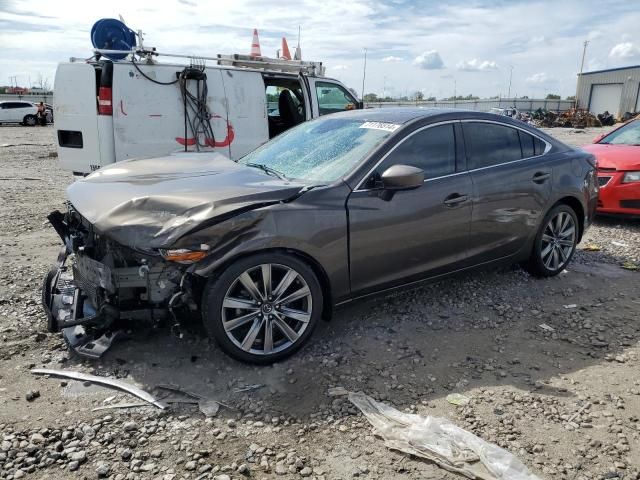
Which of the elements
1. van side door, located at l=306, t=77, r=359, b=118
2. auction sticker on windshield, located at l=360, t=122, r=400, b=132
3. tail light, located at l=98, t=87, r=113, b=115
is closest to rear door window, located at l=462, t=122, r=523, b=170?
auction sticker on windshield, located at l=360, t=122, r=400, b=132

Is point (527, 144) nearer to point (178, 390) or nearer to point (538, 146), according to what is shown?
point (538, 146)

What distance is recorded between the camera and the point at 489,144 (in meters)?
4.39

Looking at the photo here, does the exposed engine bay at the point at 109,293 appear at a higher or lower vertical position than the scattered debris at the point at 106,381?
higher

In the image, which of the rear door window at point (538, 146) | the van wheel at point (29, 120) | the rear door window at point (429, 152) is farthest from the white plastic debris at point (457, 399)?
the van wheel at point (29, 120)

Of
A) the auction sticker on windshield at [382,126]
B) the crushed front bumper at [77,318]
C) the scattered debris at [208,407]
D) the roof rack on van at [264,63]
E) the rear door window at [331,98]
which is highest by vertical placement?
the roof rack on van at [264,63]

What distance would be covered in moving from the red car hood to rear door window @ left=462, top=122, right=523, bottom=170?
10.6ft

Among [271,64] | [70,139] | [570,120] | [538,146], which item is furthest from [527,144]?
[570,120]

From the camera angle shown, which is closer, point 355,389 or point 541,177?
point 355,389

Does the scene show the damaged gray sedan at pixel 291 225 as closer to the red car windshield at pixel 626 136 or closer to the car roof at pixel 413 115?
the car roof at pixel 413 115

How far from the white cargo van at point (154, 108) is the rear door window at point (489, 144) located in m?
4.01

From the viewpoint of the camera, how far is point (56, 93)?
6766 millimetres

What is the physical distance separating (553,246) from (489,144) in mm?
1332

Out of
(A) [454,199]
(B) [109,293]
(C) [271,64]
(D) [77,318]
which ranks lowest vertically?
(D) [77,318]

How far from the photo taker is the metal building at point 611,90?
44.1m
